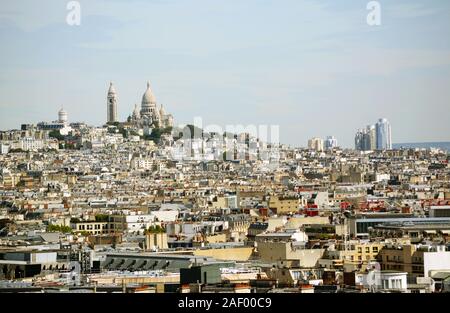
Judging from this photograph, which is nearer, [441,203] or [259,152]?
[441,203]

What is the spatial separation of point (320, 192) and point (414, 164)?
1053cm

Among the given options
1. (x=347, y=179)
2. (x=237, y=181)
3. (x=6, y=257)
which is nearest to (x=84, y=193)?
(x=237, y=181)

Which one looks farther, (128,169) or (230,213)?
(128,169)

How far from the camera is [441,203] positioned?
2959cm

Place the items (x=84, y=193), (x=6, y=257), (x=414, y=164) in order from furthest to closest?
(x=414, y=164)
(x=84, y=193)
(x=6, y=257)

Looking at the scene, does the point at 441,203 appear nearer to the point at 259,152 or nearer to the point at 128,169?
the point at 259,152

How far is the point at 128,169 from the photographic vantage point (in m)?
44.9

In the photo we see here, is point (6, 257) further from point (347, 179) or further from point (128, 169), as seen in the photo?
point (128, 169)
